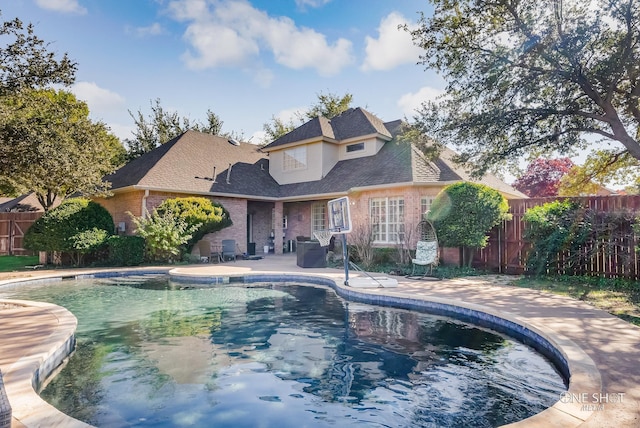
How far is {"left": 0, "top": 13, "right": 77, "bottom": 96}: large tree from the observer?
948cm

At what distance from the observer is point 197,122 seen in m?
32.6

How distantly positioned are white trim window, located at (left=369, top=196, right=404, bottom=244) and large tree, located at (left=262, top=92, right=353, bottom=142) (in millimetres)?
17522

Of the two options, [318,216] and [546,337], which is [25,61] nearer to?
[546,337]

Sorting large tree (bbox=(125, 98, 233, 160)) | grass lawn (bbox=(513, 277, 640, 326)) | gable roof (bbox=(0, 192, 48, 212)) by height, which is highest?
large tree (bbox=(125, 98, 233, 160))

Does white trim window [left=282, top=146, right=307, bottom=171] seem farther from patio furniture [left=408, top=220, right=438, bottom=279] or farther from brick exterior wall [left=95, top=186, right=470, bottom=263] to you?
patio furniture [left=408, top=220, right=438, bottom=279]

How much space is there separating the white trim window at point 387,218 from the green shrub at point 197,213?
6.58 meters

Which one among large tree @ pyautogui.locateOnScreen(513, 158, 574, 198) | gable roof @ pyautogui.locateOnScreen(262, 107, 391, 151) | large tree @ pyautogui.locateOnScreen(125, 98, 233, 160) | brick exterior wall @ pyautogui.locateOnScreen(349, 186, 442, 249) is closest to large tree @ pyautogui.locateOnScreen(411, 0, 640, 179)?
brick exterior wall @ pyautogui.locateOnScreen(349, 186, 442, 249)

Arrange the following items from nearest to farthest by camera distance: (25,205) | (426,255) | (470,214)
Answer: (426,255) < (470,214) < (25,205)

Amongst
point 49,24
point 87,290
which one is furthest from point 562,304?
point 49,24

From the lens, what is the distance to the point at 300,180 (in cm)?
1995

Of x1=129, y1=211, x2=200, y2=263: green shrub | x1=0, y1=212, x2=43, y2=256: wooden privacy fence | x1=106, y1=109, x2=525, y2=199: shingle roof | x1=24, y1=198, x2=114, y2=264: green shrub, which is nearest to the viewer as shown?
x1=24, y1=198, x2=114, y2=264: green shrub

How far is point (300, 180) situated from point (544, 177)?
19509mm

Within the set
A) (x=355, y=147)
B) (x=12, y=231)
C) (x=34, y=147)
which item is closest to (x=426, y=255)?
(x=355, y=147)

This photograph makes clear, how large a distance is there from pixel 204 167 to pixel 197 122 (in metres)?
15.7
